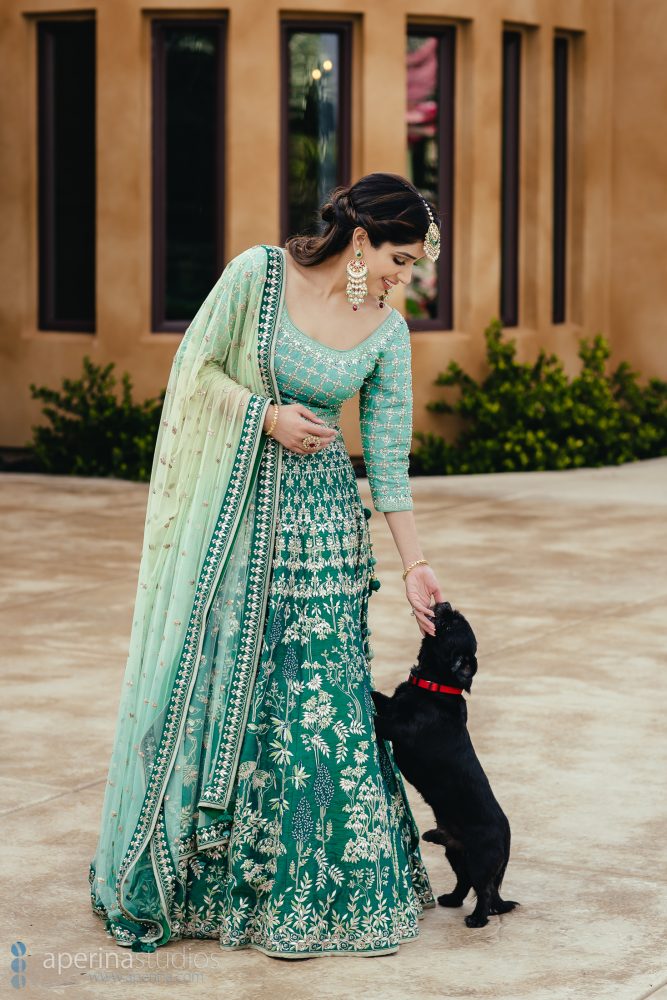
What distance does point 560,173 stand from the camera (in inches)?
595

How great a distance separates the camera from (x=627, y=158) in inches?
604

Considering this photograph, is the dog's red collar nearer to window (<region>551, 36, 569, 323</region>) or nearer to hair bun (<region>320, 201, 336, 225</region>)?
hair bun (<region>320, 201, 336, 225</region>)

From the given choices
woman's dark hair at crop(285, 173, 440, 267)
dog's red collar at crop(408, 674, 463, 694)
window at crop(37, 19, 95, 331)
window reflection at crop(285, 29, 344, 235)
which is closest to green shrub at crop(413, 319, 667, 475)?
window reflection at crop(285, 29, 344, 235)

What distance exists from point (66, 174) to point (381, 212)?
9.63 meters

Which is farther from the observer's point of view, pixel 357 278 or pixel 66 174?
pixel 66 174


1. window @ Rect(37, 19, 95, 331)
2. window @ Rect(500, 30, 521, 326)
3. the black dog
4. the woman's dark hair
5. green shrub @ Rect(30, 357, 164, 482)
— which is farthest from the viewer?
window @ Rect(500, 30, 521, 326)

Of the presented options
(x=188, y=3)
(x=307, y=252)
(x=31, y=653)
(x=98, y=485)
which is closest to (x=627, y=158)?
(x=188, y=3)

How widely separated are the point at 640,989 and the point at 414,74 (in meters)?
10.3

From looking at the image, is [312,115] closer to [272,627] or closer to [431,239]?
[431,239]

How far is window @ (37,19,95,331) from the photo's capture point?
44.0ft

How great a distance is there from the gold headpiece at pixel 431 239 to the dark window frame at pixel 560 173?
10.7 m

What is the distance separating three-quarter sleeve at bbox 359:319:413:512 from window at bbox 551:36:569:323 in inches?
420

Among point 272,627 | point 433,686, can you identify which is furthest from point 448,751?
point 272,627

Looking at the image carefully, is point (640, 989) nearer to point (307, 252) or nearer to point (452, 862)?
point (452, 862)
